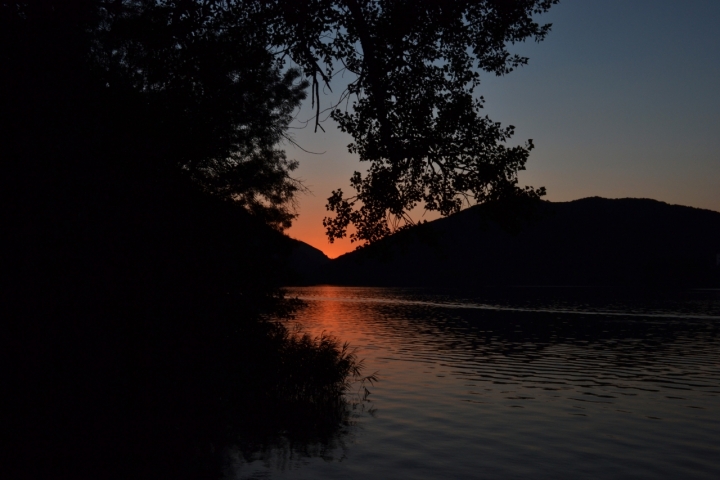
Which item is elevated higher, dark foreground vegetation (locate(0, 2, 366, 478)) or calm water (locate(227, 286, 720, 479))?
dark foreground vegetation (locate(0, 2, 366, 478))

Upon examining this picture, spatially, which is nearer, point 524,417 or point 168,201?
point 168,201

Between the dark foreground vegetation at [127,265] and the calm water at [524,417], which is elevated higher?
the dark foreground vegetation at [127,265]

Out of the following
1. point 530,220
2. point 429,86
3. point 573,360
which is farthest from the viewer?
point 573,360

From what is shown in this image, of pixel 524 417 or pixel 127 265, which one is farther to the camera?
pixel 524 417

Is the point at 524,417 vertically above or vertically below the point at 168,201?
below

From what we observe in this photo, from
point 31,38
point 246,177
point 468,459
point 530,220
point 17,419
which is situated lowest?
point 468,459

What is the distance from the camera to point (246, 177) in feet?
85.4

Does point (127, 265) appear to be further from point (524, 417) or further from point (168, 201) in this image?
point (524, 417)

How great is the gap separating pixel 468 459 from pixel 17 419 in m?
9.27

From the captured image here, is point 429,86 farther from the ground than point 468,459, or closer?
farther from the ground

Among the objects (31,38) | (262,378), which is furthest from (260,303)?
(31,38)

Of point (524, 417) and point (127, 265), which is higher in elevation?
point (127, 265)

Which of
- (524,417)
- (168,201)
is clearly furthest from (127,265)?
(524,417)

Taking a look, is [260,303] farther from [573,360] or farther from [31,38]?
[573,360]
